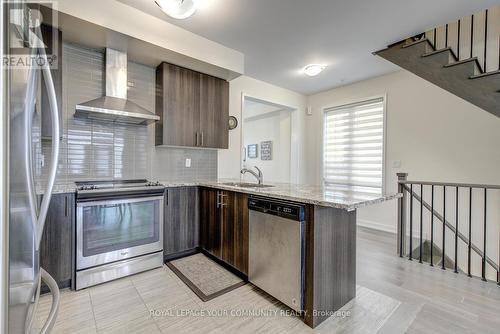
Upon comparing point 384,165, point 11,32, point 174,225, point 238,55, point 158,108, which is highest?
point 238,55

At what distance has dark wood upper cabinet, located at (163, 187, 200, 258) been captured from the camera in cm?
267

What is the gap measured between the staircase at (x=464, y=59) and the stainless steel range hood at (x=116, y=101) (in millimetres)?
3113

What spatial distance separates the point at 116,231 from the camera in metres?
2.29

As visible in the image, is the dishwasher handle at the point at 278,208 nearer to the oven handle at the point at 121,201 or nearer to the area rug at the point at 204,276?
the area rug at the point at 204,276

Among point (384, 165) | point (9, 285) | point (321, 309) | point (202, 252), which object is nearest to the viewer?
point (9, 285)

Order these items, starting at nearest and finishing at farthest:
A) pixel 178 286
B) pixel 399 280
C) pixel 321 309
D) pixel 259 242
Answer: pixel 321 309 < pixel 259 242 < pixel 178 286 < pixel 399 280

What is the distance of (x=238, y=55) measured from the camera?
10.3 ft

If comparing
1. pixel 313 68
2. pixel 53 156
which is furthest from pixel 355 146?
pixel 53 156

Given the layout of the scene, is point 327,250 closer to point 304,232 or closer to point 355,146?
point 304,232

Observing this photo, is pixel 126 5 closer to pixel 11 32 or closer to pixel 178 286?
pixel 11 32

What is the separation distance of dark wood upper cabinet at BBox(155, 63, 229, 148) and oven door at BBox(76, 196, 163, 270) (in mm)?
867

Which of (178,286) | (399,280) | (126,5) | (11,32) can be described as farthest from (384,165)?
(11,32)

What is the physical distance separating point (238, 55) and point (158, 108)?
130 centimetres

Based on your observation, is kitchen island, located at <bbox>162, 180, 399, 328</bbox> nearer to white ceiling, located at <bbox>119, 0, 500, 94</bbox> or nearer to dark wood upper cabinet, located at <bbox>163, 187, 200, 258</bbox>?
dark wood upper cabinet, located at <bbox>163, 187, 200, 258</bbox>
